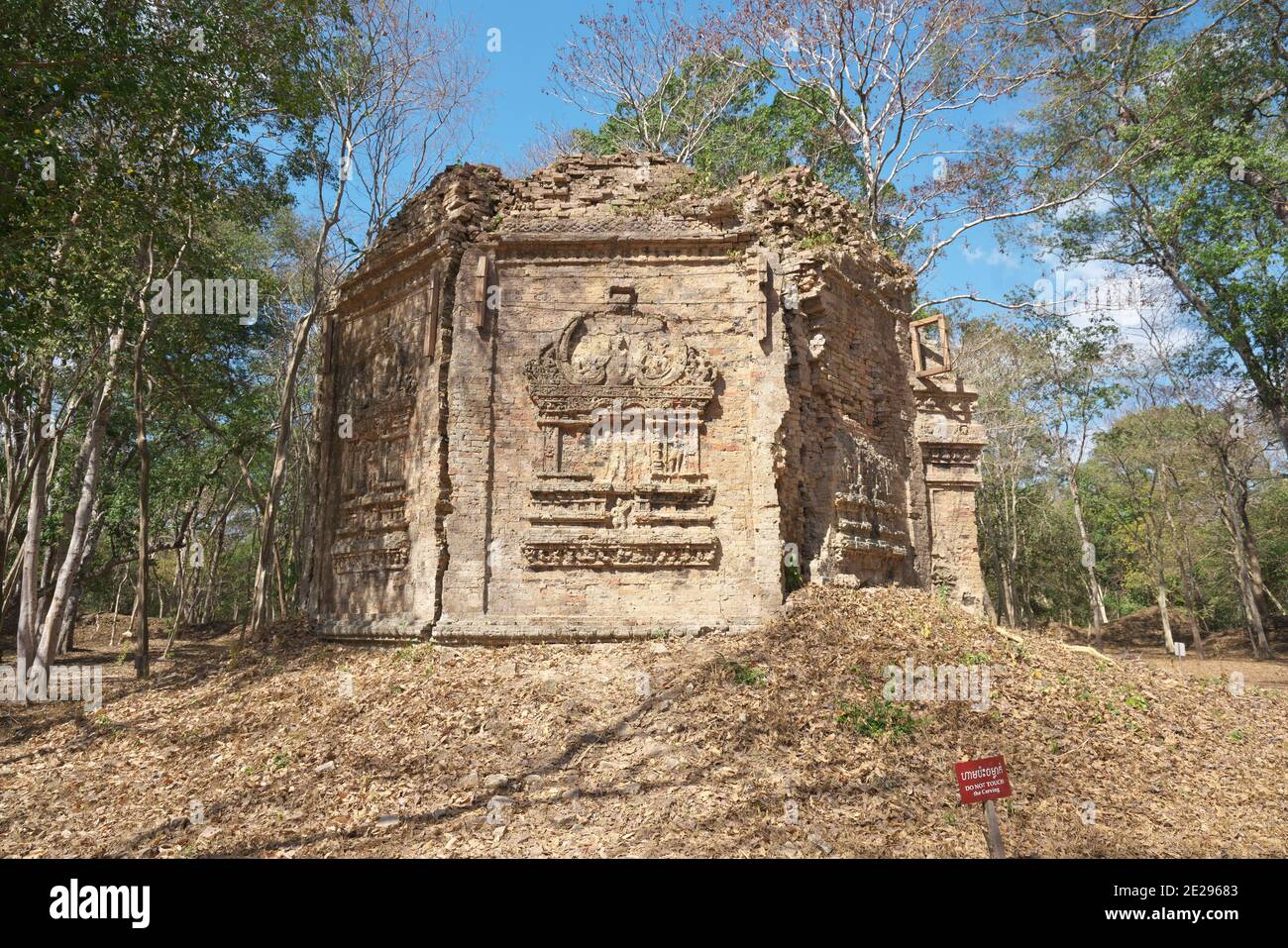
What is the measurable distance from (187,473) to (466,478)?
1726cm

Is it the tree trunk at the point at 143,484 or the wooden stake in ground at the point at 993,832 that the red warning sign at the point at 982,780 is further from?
the tree trunk at the point at 143,484

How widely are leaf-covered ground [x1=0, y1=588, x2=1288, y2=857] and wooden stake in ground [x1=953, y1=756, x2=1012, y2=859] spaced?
1.20 metres

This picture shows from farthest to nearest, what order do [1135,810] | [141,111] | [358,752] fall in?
[141,111], [358,752], [1135,810]

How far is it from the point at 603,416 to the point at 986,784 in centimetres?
752

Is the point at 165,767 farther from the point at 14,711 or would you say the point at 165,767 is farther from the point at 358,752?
the point at 14,711

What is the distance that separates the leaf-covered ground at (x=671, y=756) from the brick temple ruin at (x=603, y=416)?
2.91ft

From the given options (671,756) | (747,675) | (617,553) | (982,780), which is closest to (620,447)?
(617,553)

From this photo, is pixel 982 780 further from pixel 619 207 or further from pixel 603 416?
pixel 619 207

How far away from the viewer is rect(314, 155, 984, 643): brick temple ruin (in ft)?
35.7

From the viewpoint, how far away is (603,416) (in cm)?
1139

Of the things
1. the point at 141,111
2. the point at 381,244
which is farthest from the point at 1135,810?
the point at 141,111

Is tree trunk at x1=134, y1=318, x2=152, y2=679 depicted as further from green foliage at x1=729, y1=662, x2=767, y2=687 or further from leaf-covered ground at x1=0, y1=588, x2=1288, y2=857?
green foliage at x1=729, y1=662, x2=767, y2=687

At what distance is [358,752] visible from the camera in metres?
8.19

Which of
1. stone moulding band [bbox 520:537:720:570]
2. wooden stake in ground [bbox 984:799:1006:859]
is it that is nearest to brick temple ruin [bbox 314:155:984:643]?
stone moulding band [bbox 520:537:720:570]
